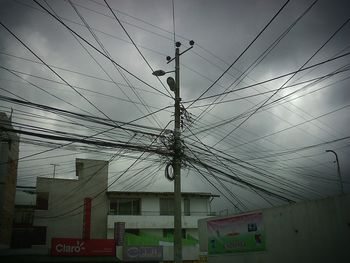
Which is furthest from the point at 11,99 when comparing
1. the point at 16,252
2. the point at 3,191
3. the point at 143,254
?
the point at 143,254

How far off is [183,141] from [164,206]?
25566mm

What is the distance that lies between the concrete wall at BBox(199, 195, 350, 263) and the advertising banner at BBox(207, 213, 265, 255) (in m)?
0.37

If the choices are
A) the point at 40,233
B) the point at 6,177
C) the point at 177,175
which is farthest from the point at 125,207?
the point at 177,175

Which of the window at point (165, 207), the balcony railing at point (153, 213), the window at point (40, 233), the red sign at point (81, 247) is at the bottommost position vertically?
the red sign at point (81, 247)

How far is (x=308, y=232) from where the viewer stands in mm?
14461

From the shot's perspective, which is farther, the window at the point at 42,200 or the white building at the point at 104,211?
the window at the point at 42,200

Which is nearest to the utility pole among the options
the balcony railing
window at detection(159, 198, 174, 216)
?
the balcony railing

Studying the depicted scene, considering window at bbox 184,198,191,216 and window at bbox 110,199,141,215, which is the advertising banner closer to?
window at bbox 184,198,191,216

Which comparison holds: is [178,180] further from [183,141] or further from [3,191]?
[3,191]

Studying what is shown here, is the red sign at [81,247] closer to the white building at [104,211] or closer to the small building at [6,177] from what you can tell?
the small building at [6,177]

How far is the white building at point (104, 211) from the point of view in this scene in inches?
1446

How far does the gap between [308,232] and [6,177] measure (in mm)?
20848

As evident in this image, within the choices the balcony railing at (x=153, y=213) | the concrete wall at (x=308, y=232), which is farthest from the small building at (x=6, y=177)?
the concrete wall at (x=308, y=232)

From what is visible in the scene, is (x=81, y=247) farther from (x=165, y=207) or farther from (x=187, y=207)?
(x=187, y=207)
